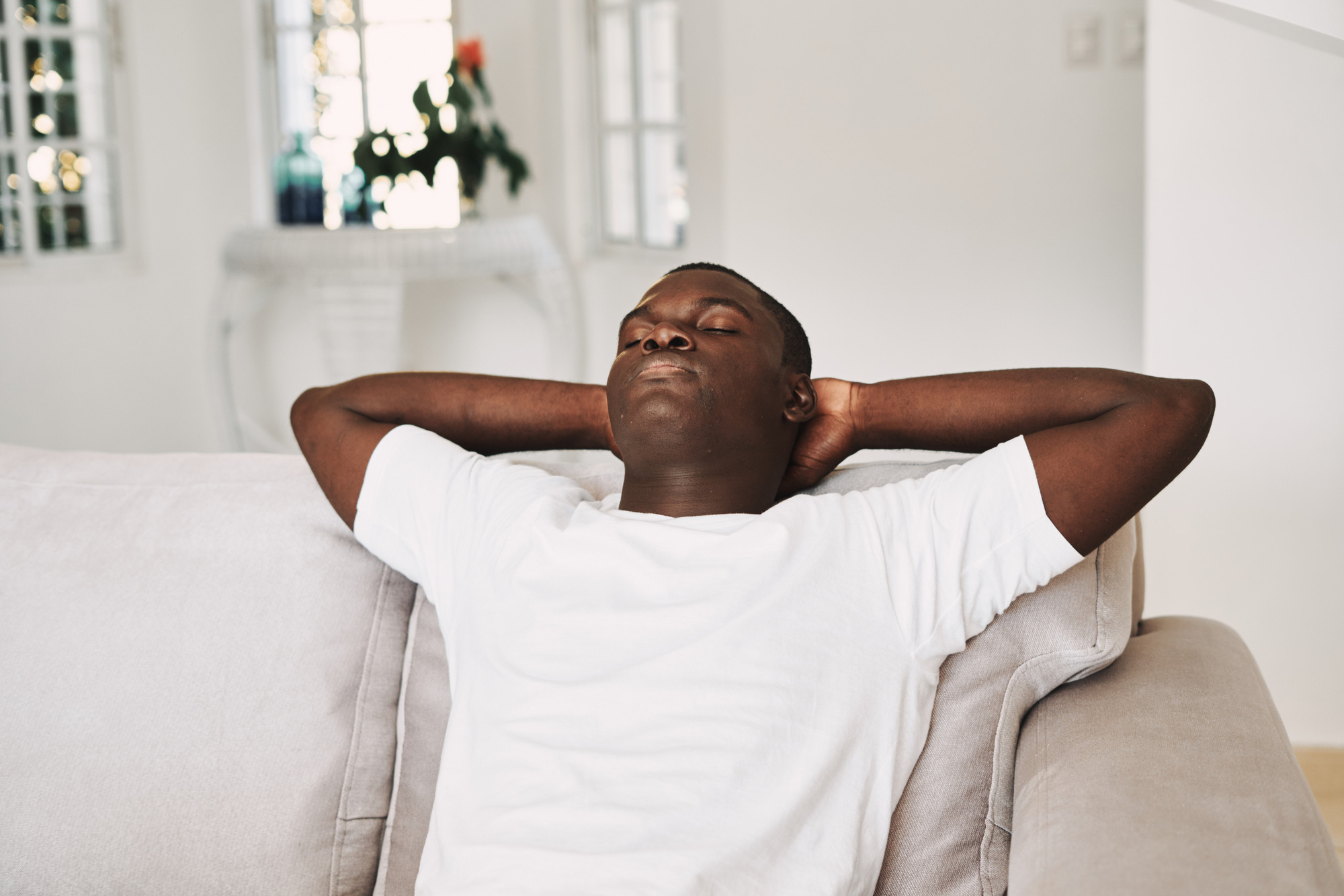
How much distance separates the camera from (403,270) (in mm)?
3434

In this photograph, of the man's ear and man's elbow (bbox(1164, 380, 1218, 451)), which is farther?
the man's ear

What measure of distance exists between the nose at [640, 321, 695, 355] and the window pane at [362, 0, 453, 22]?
3373mm

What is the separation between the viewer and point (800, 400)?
124 cm

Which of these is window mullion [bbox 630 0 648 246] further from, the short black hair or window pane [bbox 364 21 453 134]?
the short black hair

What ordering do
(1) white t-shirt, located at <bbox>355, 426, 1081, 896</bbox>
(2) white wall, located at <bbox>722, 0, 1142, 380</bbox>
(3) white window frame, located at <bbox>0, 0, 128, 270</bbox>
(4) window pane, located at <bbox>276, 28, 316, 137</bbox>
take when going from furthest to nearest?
(4) window pane, located at <bbox>276, 28, 316, 137</bbox>
(3) white window frame, located at <bbox>0, 0, 128, 270</bbox>
(2) white wall, located at <bbox>722, 0, 1142, 380</bbox>
(1) white t-shirt, located at <bbox>355, 426, 1081, 896</bbox>

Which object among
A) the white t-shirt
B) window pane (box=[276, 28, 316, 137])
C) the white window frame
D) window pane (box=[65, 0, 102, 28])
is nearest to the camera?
the white t-shirt

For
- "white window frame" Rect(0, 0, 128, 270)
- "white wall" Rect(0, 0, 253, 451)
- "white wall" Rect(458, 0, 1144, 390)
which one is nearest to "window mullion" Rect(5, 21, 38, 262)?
"white window frame" Rect(0, 0, 128, 270)

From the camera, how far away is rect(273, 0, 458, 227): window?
4.15 meters

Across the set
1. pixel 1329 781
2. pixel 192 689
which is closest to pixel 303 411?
pixel 192 689

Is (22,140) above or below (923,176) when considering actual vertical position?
above

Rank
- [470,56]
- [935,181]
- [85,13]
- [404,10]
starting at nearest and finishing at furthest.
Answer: [935,181] < [470,56] < [85,13] < [404,10]

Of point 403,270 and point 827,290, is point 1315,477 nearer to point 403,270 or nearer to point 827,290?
point 827,290

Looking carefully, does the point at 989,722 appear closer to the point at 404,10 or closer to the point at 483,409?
the point at 483,409

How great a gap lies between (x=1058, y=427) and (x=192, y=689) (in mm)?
910
